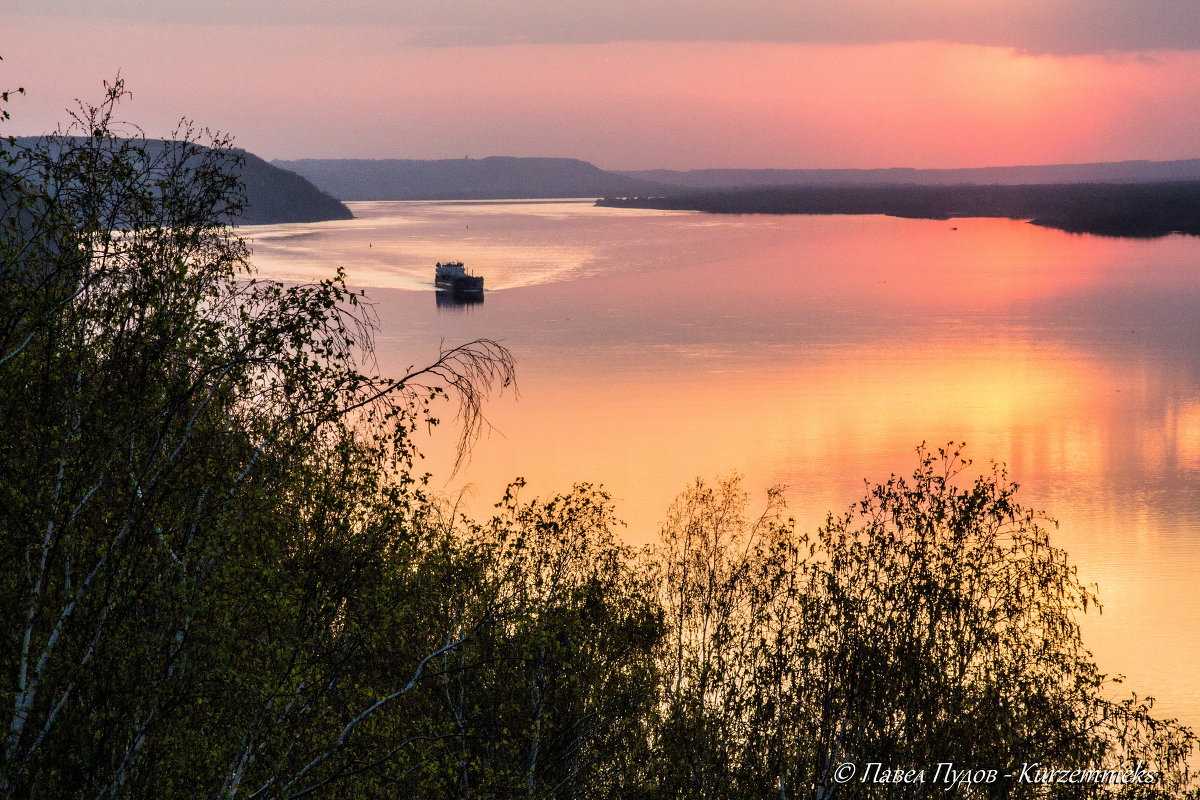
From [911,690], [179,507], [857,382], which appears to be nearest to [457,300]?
[857,382]

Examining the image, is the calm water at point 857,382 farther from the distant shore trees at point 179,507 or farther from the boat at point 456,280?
the distant shore trees at point 179,507

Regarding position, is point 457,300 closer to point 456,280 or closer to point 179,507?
point 456,280

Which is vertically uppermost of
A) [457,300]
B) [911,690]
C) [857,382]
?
[457,300]

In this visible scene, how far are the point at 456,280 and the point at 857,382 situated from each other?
149 ft

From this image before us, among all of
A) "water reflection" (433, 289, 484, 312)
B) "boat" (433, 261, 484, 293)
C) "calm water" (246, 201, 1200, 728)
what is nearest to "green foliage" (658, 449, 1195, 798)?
"calm water" (246, 201, 1200, 728)

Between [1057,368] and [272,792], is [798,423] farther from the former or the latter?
[272,792]

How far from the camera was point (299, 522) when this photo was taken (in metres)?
11.2

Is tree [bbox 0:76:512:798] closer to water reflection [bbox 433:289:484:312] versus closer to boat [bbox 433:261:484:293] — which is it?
water reflection [bbox 433:289:484:312]

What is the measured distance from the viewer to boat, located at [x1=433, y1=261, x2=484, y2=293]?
108m

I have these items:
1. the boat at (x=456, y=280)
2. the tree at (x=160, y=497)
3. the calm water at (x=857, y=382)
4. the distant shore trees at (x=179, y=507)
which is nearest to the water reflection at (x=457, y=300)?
the boat at (x=456, y=280)

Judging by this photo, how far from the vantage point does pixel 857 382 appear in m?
74.6

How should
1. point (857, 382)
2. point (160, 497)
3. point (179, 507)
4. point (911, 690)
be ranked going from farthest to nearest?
point (857, 382) < point (911, 690) < point (179, 507) < point (160, 497)

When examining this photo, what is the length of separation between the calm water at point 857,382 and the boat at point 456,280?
2.59 meters

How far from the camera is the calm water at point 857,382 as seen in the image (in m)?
46.5
